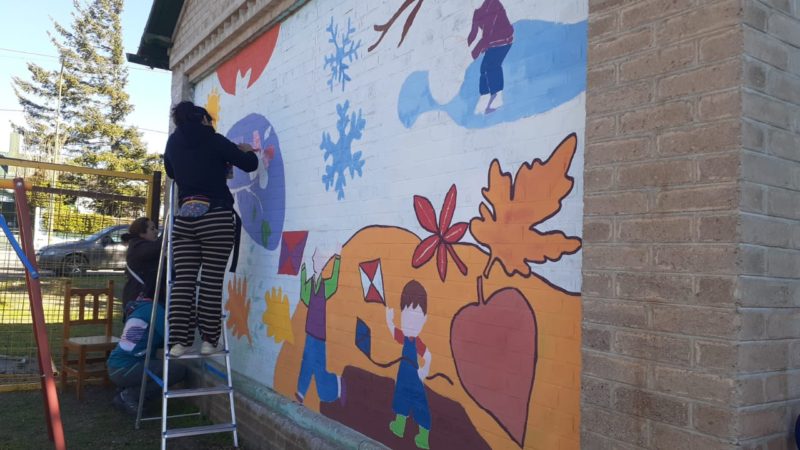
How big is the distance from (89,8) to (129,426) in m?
40.9

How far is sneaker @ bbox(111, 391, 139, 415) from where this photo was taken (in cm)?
614

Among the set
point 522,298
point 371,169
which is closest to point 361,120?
point 371,169

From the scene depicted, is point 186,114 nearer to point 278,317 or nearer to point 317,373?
point 278,317

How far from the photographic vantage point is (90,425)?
585cm

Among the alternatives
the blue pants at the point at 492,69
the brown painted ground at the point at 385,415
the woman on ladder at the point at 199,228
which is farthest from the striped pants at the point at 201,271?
the blue pants at the point at 492,69

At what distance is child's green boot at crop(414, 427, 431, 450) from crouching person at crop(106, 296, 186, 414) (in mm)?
3362

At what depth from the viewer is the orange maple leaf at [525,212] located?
281cm

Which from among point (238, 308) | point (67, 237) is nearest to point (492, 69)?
point (238, 308)

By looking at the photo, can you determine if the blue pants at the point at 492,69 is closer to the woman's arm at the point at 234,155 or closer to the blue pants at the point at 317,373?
the blue pants at the point at 317,373

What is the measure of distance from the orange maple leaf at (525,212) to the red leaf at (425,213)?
0.32m

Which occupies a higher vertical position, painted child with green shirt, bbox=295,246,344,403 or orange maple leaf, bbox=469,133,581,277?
orange maple leaf, bbox=469,133,581,277

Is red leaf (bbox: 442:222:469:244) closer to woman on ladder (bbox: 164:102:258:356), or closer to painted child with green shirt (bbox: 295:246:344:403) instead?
painted child with green shirt (bbox: 295:246:344:403)

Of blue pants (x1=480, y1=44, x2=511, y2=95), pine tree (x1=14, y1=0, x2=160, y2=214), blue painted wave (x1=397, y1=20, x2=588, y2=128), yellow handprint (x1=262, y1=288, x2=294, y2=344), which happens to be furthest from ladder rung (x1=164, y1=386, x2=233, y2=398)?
pine tree (x1=14, y1=0, x2=160, y2=214)

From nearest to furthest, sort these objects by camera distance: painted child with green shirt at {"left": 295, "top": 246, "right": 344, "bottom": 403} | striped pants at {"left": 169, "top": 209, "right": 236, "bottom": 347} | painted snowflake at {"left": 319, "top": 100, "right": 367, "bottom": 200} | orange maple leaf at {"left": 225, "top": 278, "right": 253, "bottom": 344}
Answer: painted snowflake at {"left": 319, "top": 100, "right": 367, "bottom": 200}, painted child with green shirt at {"left": 295, "top": 246, "right": 344, "bottom": 403}, striped pants at {"left": 169, "top": 209, "right": 236, "bottom": 347}, orange maple leaf at {"left": 225, "top": 278, "right": 253, "bottom": 344}
